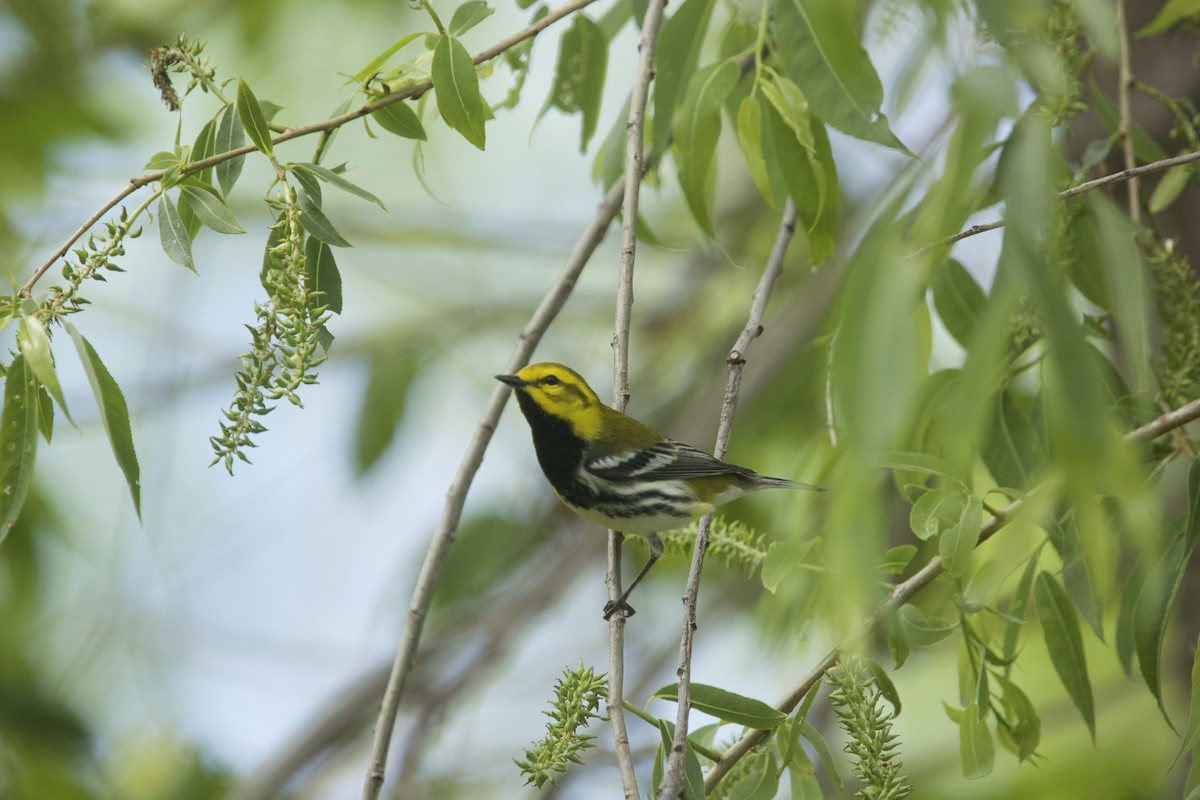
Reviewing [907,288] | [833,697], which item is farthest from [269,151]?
[833,697]

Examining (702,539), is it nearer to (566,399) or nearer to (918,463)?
(918,463)

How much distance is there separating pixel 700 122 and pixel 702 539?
0.67 metres

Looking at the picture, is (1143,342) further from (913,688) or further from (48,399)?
(913,688)

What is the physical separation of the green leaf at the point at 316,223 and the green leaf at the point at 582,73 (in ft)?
2.76

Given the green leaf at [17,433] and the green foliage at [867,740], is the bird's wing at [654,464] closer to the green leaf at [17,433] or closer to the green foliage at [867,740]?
the green foliage at [867,740]

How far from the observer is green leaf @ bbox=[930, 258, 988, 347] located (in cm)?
200

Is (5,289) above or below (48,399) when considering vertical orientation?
above

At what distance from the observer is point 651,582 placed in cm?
380

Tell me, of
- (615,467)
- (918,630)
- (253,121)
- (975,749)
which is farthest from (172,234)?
(615,467)

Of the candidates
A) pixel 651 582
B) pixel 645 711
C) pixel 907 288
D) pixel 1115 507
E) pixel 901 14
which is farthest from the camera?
pixel 651 582

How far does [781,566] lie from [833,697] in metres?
0.23

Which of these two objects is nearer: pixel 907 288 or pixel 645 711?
pixel 907 288

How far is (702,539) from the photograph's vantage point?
5.46 feet

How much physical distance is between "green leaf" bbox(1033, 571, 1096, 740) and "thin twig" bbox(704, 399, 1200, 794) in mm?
180
